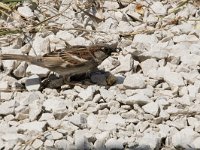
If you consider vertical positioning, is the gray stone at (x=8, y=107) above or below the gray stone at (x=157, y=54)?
below

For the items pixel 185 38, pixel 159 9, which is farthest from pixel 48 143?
pixel 159 9

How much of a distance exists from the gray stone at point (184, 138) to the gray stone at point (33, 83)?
1165 mm

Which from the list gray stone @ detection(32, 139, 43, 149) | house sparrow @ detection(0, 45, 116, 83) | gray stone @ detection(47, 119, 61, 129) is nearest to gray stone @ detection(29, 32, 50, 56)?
house sparrow @ detection(0, 45, 116, 83)

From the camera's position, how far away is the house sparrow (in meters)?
4.62

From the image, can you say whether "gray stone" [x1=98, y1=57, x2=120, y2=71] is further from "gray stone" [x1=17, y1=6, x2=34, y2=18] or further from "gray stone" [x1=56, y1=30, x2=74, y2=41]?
"gray stone" [x1=17, y1=6, x2=34, y2=18]

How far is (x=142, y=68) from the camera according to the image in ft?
15.7

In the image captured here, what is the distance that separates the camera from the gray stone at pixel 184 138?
389 cm

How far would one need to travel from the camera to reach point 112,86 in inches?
181

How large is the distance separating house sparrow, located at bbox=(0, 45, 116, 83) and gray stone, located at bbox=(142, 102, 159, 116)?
66cm

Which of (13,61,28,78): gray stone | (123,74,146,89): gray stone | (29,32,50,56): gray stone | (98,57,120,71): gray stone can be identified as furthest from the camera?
(29,32,50,56): gray stone

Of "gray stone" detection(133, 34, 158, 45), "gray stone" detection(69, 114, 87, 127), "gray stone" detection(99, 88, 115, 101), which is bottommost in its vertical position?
"gray stone" detection(69, 114, 87, 127)

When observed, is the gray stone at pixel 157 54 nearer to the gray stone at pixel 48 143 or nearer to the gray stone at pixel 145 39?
the gray stone at pixel 145 39

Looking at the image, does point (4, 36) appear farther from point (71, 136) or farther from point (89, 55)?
point (71, 136)

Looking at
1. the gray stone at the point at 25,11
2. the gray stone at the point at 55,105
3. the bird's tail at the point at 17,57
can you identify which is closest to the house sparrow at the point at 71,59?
the bird's tail at the point at 17,57
